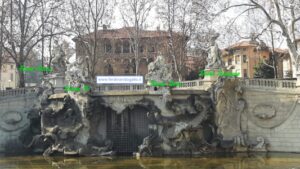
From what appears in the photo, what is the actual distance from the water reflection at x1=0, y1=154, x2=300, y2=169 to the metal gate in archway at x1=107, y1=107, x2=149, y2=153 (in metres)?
3.16

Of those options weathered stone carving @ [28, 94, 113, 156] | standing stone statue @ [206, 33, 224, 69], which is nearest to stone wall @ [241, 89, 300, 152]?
standing stone statue @ [206, 33, 224, 69]

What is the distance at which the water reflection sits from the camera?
19969mm

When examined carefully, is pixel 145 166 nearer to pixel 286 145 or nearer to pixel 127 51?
pixel 286 145

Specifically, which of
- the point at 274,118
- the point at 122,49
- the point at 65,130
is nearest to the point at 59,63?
the point at 65,130

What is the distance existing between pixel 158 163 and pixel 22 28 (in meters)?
16.7

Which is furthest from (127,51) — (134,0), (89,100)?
(89,100)

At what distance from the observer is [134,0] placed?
118ft

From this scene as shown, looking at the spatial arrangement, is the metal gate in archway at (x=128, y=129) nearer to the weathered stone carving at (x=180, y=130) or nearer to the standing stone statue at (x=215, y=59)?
the weathered stone carving at (x=180, y=130)

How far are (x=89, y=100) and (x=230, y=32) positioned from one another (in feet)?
39.5

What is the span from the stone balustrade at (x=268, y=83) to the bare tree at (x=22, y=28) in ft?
53.2

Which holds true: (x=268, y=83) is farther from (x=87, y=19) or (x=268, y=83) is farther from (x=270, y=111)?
(x=87, y=19)

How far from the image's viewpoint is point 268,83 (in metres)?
26.0

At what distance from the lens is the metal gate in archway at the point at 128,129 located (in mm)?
26312

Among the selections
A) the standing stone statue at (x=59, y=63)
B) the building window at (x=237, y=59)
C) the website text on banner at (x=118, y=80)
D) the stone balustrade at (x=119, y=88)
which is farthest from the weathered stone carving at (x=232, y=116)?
the building window at (x=237, y=59)
